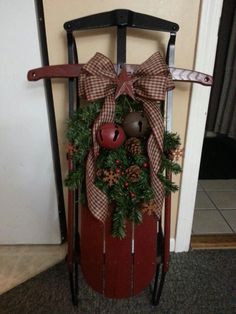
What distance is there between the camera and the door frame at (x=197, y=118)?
0.86 metres

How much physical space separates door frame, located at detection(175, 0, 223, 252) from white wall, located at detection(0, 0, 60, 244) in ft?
1.92

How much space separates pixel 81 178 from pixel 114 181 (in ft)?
0.41

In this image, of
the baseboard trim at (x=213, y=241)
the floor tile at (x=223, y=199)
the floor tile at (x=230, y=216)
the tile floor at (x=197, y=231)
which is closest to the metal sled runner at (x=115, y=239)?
the tile floor at (x=197, y=231)

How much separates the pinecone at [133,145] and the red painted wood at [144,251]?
0.73ft

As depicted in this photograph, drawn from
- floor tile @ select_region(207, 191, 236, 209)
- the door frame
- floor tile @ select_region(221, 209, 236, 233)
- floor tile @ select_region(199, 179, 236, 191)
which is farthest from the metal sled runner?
floor tile @ select_region(199, 179, 236, 191)

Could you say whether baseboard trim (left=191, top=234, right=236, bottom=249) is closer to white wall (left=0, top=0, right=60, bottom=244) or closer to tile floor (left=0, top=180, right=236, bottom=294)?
tile floor (left=0, top=180, right=236, bottom=294)

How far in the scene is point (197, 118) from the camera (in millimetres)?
997

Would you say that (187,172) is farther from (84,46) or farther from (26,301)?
(26,301)

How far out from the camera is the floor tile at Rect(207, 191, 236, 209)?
1.69 metres

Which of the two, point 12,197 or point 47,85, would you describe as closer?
point 47,85

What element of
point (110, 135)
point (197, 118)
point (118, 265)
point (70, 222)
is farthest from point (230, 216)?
point (110, 135)

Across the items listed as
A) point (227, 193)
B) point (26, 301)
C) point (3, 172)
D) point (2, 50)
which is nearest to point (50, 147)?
point (3, 172)

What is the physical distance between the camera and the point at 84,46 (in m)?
0.89

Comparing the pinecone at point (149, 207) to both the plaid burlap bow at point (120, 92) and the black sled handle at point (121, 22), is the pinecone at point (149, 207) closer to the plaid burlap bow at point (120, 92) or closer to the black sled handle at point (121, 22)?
the plaid burlap bow at point (120, 92)
